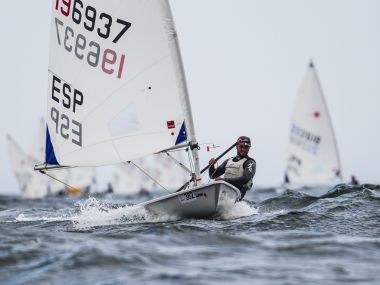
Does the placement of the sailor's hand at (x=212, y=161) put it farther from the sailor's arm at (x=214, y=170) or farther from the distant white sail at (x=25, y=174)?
the distant white sail at (x=25, y=174)

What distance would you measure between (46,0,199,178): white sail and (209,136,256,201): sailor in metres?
1.29

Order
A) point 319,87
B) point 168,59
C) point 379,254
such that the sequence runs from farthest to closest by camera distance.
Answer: point 319,87, point 168,59, point 379,254

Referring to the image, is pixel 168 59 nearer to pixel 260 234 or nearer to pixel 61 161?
pixel 61 161

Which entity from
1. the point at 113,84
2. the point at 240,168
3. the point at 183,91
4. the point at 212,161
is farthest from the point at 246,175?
the point at 113,84

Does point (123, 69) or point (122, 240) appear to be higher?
point (123, 69)

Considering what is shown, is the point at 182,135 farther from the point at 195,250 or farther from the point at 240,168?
the point at 195,250

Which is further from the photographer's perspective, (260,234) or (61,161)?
(61,161)

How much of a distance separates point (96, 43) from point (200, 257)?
547 cm

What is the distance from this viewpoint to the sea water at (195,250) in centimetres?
577

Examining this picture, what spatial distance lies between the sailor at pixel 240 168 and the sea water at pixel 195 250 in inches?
25.7

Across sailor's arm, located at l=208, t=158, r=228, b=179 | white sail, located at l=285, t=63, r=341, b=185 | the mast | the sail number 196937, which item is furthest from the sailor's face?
white sail, located at l=285, t=63, r=341, b=185

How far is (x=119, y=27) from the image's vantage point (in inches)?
415

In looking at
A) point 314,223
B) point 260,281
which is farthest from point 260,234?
point 260,281

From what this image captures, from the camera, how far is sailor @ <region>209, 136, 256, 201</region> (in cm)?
1089
